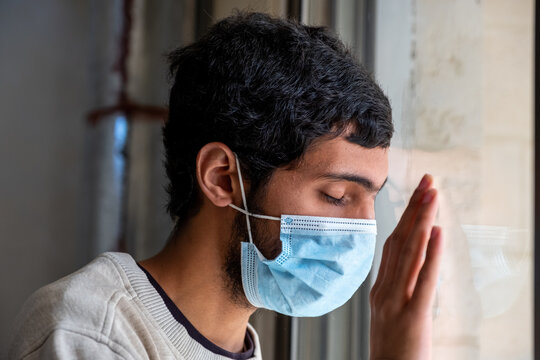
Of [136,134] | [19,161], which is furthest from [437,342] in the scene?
[19,161]

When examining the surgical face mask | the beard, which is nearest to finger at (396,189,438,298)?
the surgical face mask

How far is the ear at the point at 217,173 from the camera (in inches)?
50.8

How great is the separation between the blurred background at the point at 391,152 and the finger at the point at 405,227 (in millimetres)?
190

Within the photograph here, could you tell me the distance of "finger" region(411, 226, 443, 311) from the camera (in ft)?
3.68

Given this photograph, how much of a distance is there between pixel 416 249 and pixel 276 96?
0.39 m

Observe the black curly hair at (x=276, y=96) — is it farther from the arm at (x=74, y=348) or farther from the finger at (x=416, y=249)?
the arm at (x=74, y=348)

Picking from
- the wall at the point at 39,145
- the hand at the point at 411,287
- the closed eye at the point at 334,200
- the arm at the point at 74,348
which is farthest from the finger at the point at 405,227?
the wall at the point at 39,145

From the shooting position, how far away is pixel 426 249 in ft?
3.79

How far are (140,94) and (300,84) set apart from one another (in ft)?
5.53

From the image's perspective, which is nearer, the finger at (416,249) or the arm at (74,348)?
the arm at (74,348)

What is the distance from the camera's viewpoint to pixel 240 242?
128cm

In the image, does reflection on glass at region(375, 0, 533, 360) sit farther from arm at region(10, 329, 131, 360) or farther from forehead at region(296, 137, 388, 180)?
arm at region(10, 329, 131, 360)

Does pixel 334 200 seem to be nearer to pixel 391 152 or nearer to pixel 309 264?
pixel 309 264

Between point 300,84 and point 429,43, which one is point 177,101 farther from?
point 429,43
